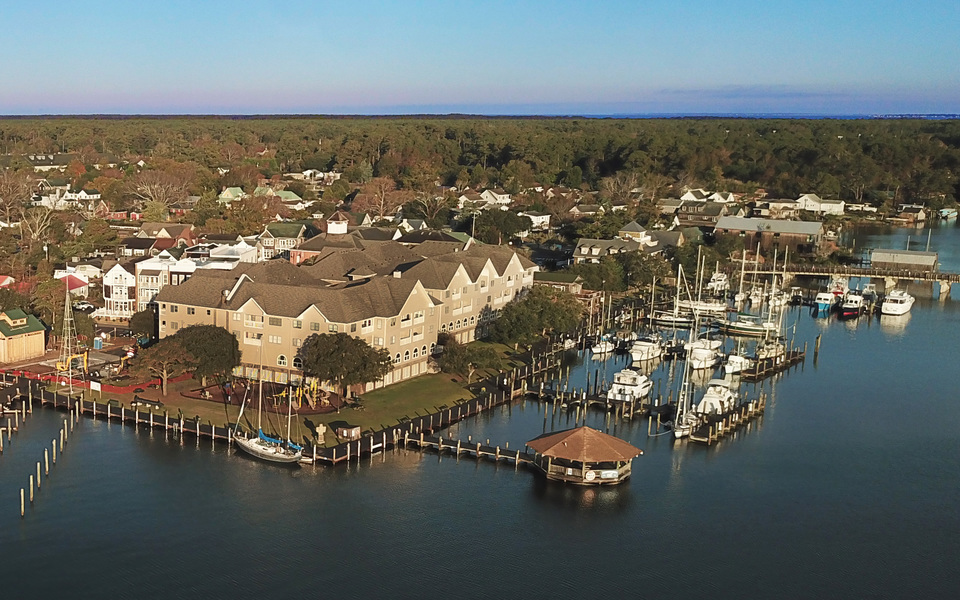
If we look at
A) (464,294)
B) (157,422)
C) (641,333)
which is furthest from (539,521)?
(641,333)

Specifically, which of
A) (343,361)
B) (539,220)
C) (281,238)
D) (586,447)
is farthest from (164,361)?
(539,220)

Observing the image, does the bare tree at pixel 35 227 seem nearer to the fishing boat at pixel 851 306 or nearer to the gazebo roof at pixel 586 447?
the gazebo roof at pixel 586 447

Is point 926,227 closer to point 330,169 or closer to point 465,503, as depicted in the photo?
point 330,169

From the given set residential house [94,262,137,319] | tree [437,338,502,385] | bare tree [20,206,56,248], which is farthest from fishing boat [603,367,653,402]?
bare tree [20,206,56,248]

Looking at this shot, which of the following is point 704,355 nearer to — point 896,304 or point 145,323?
point 896,304

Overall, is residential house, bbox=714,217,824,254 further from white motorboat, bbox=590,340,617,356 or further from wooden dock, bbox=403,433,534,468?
wooden dock, bbox=403,433,534,468

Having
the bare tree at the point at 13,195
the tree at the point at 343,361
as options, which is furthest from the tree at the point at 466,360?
the bare tree at the point at 13,195
